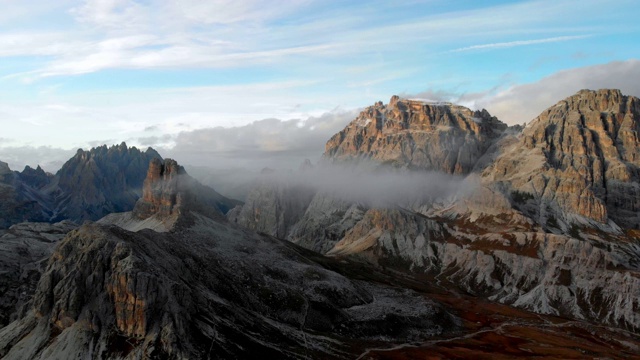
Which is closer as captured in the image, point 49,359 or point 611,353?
point 49,359

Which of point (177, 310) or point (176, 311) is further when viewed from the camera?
point (177, 310)

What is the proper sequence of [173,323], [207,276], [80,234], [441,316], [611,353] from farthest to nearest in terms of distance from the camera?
[441,316] < [611,353] < [207,276] < [80,234] < [173,323]

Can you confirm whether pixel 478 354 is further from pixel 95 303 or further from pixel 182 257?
pixel 95 303

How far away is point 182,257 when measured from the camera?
489 feet

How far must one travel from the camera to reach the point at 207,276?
145 m

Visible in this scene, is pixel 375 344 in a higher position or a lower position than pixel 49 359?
lower

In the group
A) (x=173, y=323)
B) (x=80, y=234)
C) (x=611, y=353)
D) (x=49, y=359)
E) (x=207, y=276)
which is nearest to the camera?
(x=49, y=359)

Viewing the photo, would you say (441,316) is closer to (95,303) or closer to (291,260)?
(291,260)

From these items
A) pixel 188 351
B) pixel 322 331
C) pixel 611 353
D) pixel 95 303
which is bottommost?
pixel 611 353

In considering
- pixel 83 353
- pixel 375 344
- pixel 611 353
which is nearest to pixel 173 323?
pixel 83 353

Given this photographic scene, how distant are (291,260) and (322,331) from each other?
54048mm

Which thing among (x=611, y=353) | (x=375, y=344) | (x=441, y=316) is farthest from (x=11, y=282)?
(x=611, y=353)

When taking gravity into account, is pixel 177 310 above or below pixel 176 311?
above

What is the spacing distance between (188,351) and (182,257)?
48377 mm
